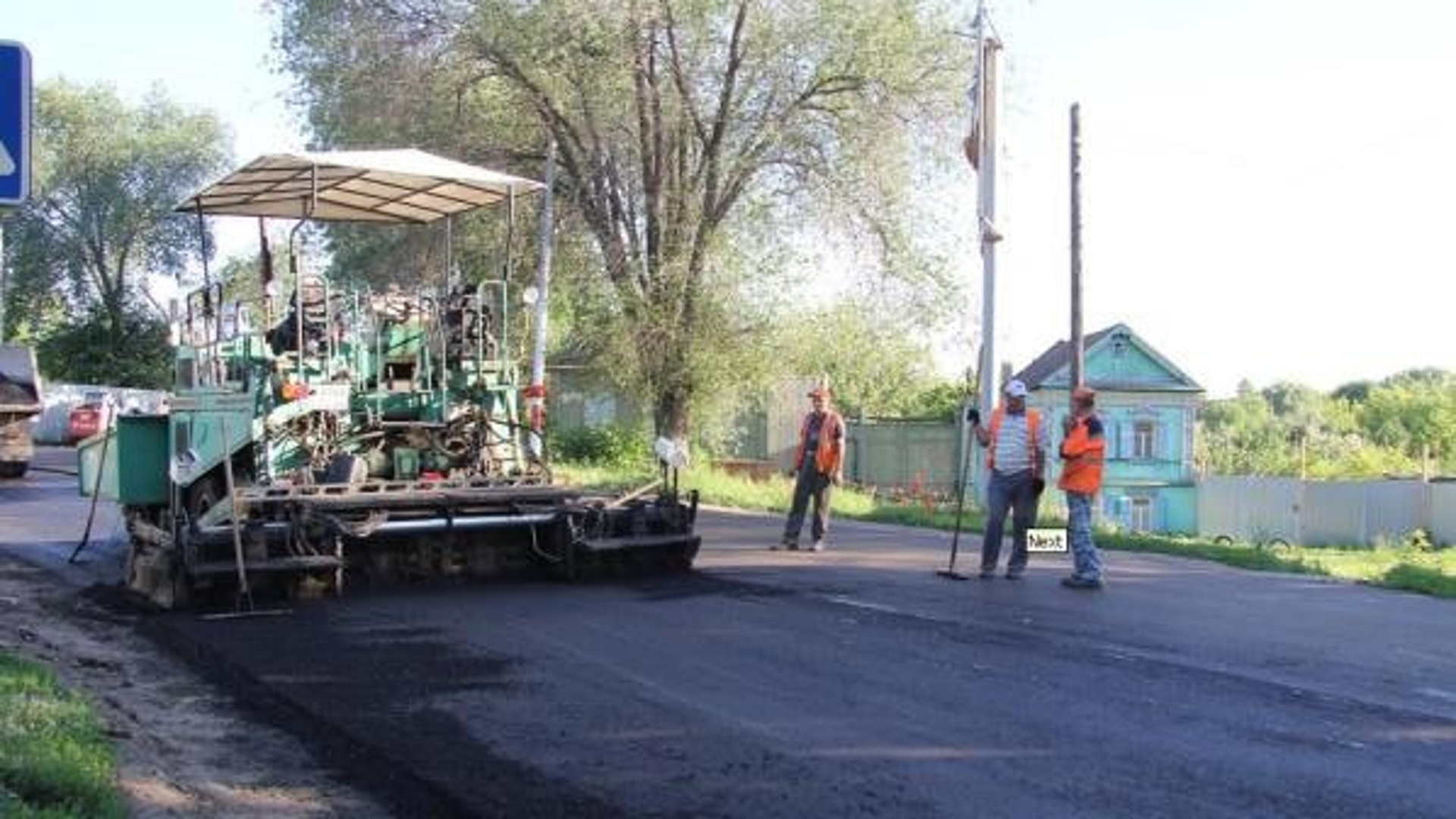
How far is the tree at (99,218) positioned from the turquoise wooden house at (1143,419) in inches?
1394

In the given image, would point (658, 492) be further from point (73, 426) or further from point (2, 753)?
point (73, 426)

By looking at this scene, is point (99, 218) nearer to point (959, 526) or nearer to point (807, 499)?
point (807, 499)

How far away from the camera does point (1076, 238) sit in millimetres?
24219

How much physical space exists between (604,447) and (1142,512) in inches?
883

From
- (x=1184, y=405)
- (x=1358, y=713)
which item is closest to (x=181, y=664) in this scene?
(x=1358, y=713)

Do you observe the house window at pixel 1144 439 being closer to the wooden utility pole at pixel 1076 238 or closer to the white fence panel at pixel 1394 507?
the white fence panel at pixel 1394 507

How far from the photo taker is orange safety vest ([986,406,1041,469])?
42.2 ft

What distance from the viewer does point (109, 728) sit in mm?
7086

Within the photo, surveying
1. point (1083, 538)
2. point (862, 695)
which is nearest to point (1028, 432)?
point (1083, 538)

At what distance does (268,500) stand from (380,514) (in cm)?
79

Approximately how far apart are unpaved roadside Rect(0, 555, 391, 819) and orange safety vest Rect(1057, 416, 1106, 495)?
6.83 meters

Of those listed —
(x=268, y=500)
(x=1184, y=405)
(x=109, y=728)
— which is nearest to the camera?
(x=109, y=728)

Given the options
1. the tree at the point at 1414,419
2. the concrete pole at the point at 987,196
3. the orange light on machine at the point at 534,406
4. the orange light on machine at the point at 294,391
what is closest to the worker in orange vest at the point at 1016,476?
the orange light on machine at the point at 534,406

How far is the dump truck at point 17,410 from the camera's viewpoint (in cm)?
2636
